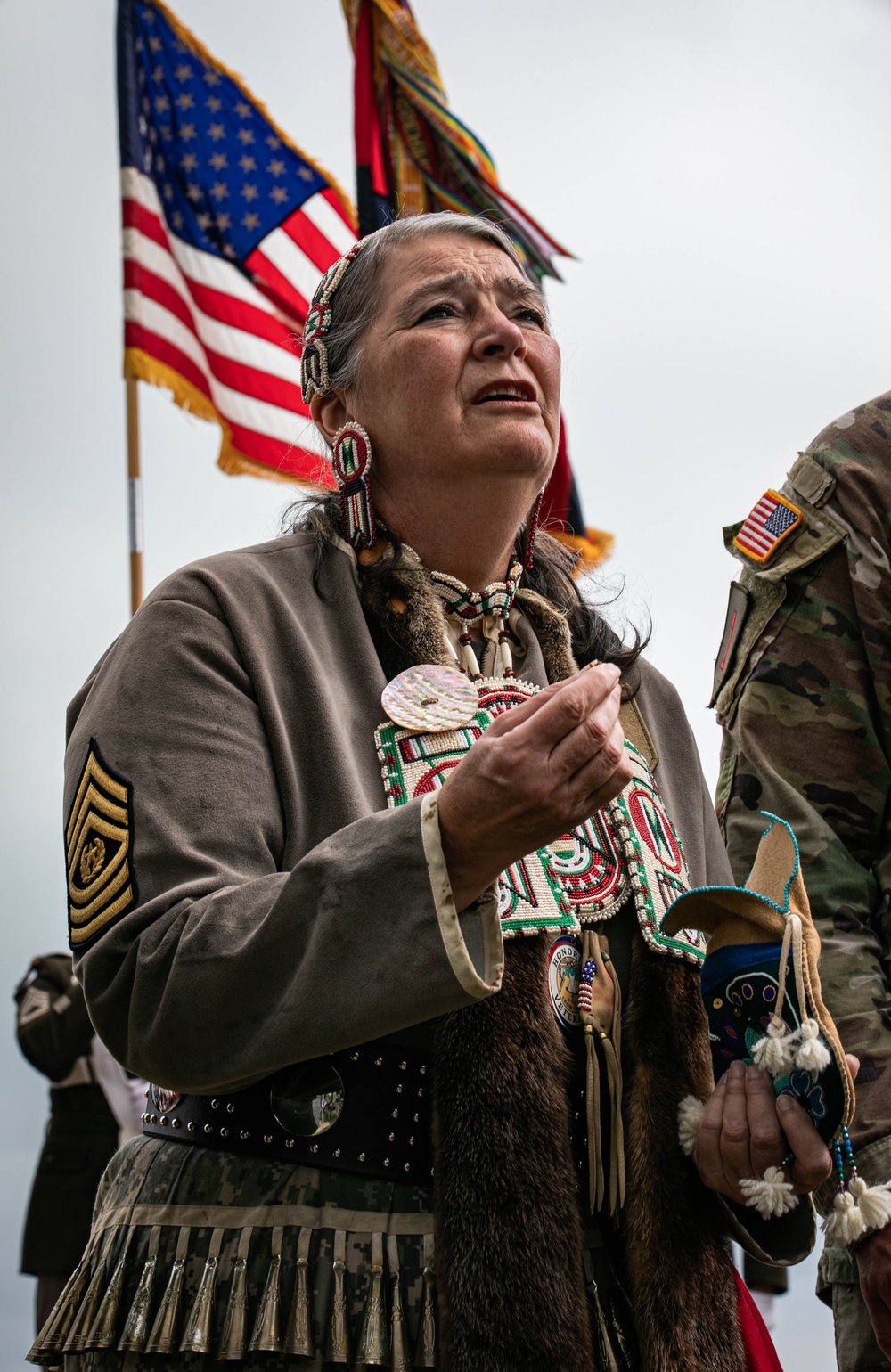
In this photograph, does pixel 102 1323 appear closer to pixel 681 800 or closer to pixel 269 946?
pixel 269 946

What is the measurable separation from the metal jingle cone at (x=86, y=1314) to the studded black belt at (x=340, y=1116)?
0.70ft

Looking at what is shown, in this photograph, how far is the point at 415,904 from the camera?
4.83 feet

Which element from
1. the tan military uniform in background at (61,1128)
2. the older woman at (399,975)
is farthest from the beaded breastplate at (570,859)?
the tan military uniform in background at (61,1128)

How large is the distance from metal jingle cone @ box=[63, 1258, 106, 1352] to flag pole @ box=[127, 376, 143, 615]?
374 centimetres

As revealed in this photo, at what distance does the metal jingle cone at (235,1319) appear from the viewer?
159 centimetres

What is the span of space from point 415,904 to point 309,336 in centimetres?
146

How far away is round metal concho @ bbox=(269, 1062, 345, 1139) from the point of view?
1713 millimetres

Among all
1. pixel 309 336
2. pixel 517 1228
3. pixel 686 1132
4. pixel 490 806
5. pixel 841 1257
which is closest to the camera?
pixel 490 806

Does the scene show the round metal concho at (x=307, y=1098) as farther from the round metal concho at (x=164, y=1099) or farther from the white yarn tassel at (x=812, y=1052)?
the white yarn tassel at (x=812, y=1052)

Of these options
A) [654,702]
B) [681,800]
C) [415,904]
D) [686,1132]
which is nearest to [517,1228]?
[686,1132]

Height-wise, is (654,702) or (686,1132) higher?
(654,702)

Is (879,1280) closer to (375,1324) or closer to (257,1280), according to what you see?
(375,1324)

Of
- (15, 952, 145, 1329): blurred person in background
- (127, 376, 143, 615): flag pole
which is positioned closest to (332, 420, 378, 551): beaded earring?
(127, 376, 143, 615): flag pole

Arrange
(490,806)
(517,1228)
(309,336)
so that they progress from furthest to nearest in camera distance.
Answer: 1. (309,336)
2. (517,1228)
3. (490,806)
